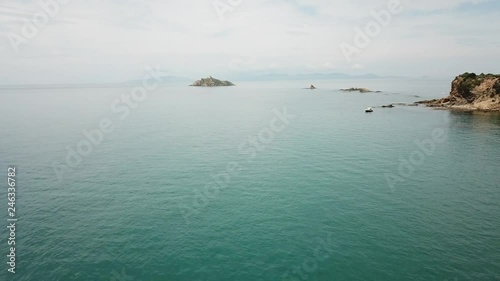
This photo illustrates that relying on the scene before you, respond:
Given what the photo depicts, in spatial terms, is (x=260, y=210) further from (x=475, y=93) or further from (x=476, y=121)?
(x=475, y=93)

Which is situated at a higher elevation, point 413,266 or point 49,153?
point 49,153

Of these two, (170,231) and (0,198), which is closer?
(170,231)

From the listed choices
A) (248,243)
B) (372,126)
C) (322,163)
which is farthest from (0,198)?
(372,126)

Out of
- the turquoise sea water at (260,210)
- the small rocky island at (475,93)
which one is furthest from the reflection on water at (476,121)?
the turquoise sea water at (260,210)

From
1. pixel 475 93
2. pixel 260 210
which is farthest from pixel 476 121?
pixel 260 210

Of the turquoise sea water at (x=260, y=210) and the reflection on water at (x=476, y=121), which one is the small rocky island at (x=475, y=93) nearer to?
the reflection on water at (x=476, y=121)

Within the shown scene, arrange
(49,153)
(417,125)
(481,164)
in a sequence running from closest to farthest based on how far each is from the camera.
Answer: (481,164) → (49,153) → (417,125)

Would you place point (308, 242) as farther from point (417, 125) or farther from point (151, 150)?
point (417, 125)
